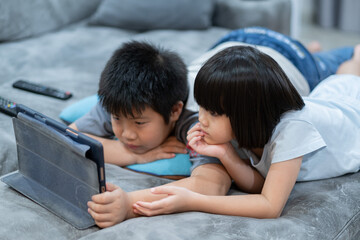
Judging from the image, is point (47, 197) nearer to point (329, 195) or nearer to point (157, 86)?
point (157, 86)

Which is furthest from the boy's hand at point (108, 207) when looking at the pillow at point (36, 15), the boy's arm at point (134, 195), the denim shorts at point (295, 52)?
the pillow at point (36, 15)

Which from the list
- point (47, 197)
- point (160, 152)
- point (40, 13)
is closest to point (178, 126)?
point (160, 152)

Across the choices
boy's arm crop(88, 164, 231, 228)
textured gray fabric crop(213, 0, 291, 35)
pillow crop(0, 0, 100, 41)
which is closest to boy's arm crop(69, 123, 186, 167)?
boy's arm crop(88, 164, 231, 228)

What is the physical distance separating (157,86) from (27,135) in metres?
0.35

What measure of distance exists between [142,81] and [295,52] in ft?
2.16

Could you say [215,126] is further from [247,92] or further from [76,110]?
[76,110]

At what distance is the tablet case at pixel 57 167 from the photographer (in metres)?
0.98

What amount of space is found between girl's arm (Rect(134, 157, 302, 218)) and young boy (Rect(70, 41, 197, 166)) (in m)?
0.27

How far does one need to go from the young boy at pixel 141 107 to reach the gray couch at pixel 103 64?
0.08 meters

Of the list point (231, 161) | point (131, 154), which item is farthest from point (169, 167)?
point (231, 161)

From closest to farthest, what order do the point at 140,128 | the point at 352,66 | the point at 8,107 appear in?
the point at 140,128
the point at 8,107
the point at 352,66

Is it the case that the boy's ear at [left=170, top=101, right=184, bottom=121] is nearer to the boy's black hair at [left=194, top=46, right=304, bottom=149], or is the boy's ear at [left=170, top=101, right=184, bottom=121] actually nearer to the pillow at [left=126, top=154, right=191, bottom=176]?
the pillow at [left=126, top=154, right=191, bottom=176]

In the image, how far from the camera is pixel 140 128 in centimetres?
128

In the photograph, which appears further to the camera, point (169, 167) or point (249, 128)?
point (169, 167)
